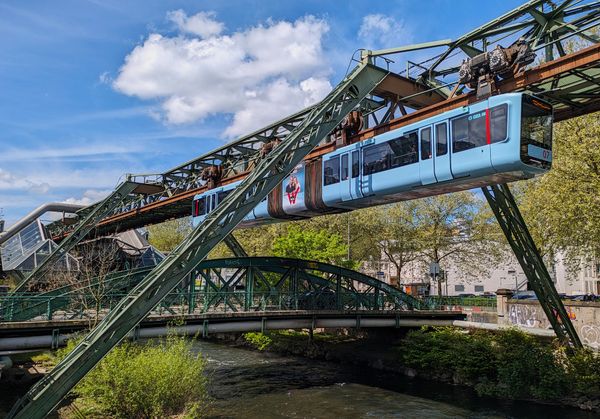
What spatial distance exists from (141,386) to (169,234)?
210 feet

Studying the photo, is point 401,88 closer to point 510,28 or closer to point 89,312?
point 510,28

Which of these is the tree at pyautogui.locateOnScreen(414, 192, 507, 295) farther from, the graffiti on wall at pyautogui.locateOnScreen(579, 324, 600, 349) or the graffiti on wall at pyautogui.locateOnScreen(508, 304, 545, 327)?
the graffiti on wall at pyautogui.locateOnScreen(579, 324, 600, 349)

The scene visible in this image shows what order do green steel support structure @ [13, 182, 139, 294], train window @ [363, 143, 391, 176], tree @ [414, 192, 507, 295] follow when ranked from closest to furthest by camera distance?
train window @ [363, 143, 391, 176], green steel support structure @ [13, 182, 139, 294], tree @ [414, 192, 507, 295]

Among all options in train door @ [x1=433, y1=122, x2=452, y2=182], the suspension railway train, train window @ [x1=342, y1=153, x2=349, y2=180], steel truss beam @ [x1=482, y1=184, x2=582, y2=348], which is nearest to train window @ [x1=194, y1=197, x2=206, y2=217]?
the suspension railway train

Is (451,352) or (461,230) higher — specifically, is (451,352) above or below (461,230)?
below

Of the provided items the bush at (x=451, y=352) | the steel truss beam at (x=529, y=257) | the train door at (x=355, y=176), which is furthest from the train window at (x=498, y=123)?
the bush at (x=451, y=352)

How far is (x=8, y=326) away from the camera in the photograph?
1725 cm

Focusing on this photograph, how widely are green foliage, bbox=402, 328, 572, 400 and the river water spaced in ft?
2.84

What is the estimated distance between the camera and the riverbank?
20734mm

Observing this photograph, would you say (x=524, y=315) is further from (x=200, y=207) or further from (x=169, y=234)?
(x=169, y=234)

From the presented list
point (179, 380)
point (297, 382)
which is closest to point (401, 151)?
point (179, 380)

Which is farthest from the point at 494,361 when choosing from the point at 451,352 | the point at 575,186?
the point at 575,186

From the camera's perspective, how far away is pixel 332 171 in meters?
20.2

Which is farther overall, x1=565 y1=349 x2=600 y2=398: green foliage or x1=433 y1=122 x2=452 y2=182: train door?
x1=565 y1=349 x2=600 y2=398: green foliage
